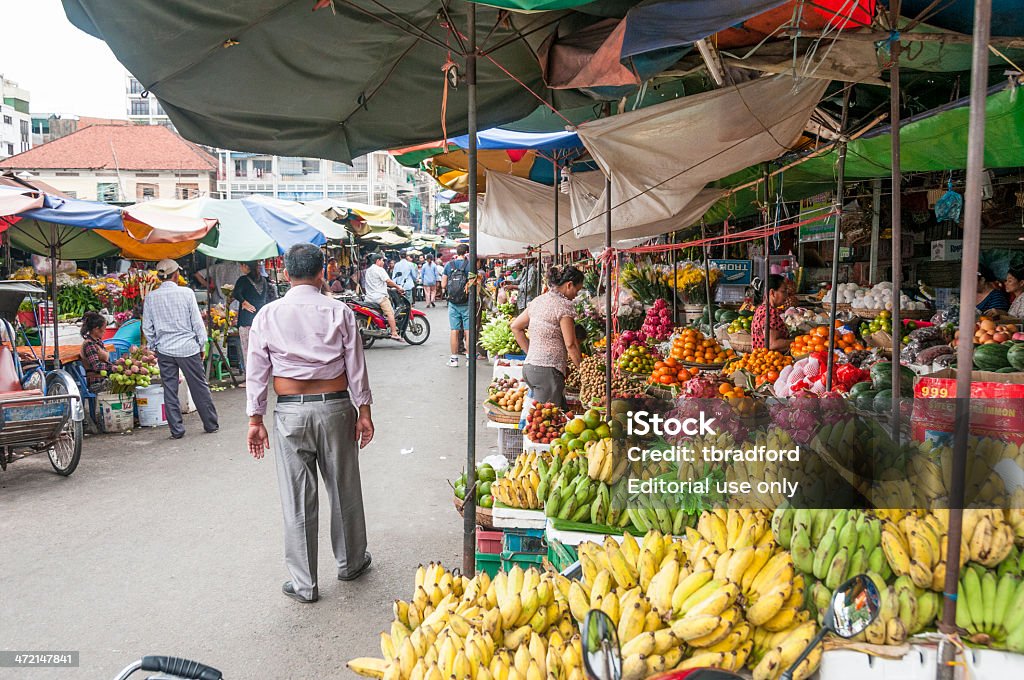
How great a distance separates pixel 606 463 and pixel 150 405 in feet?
25.5

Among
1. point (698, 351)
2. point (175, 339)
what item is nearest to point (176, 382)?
point (175, 339)

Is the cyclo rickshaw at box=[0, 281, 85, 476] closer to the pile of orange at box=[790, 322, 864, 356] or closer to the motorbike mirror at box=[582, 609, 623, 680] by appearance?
the motorbike mirror at box=[582, 609, 623, 680]

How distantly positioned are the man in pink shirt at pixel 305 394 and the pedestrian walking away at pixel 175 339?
4.62 meters

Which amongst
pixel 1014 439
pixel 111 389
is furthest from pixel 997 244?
pixel 111 389

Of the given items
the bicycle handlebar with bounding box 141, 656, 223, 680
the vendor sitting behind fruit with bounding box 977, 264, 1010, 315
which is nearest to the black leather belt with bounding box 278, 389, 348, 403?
the bicycle handlebar with bounding box 141, 656, 223, 680

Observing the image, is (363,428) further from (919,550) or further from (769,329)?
(769,329)

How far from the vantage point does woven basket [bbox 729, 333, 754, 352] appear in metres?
7.47

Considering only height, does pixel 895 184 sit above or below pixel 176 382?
above

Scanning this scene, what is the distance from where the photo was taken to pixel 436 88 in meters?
4.41

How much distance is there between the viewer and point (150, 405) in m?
9.18

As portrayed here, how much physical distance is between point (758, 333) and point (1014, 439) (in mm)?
4454

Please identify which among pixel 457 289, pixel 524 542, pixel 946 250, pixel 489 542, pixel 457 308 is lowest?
pixel 489 542

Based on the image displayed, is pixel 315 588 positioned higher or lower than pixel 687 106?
lower

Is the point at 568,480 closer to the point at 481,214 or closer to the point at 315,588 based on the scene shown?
the point at 315,588
